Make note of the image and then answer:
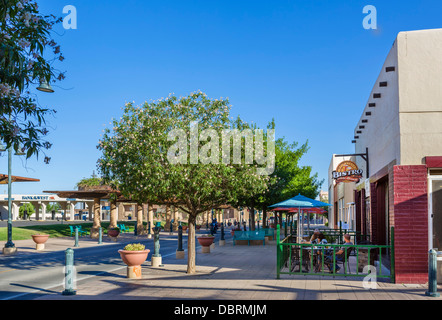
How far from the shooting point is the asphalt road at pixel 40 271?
1248 cm

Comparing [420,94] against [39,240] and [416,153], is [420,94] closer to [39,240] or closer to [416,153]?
[416,153]

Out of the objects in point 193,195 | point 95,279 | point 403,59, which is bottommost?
point 95,279

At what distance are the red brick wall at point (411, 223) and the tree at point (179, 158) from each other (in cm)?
427

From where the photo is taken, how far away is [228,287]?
12242 millimetres

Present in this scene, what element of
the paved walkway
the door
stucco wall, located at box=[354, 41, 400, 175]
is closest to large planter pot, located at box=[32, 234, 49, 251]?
the paved walkway

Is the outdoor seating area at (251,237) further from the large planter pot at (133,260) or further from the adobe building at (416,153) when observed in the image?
the adobe building at (416,153)

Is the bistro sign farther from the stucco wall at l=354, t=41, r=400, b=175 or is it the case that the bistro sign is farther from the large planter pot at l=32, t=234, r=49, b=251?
the large planter pot at l=32, t=234, r=49, b=251

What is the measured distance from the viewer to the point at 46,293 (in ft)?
38.8

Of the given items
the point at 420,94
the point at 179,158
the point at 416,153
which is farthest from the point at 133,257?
the point at 420,94

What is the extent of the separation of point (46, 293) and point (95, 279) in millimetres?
2589

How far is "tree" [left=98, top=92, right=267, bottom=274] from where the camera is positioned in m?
13.9

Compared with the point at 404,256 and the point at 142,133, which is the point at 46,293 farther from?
the point at 404,256
